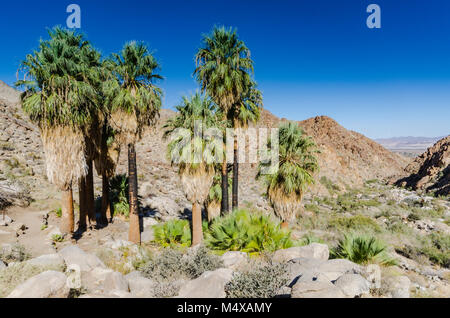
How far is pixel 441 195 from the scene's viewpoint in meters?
33.8

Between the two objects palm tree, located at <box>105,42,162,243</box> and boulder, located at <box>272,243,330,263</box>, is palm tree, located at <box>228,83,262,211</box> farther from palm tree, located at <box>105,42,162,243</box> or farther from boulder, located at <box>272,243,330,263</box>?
boulder, located at <box>272,243,330,263</box>

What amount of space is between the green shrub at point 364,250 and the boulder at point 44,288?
22.2 ft

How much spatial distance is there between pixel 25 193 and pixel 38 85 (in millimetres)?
10560

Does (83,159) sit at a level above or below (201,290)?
above

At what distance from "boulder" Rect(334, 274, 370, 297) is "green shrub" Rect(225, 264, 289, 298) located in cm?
115

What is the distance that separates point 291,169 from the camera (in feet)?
39.1

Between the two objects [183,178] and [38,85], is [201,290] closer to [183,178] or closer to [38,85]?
[183,178]

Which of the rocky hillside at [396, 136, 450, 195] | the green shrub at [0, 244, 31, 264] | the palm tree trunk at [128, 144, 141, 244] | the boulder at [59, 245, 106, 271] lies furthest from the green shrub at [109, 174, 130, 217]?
the rocky hillside at [396, 136, 450, 195]

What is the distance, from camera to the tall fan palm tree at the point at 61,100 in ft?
30.1

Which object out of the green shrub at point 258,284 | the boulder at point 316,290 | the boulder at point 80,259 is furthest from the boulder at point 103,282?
the boulder at point 316,290

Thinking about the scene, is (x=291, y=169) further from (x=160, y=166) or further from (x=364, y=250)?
(x=160, y=166)

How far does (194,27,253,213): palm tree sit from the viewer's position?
482 inches
